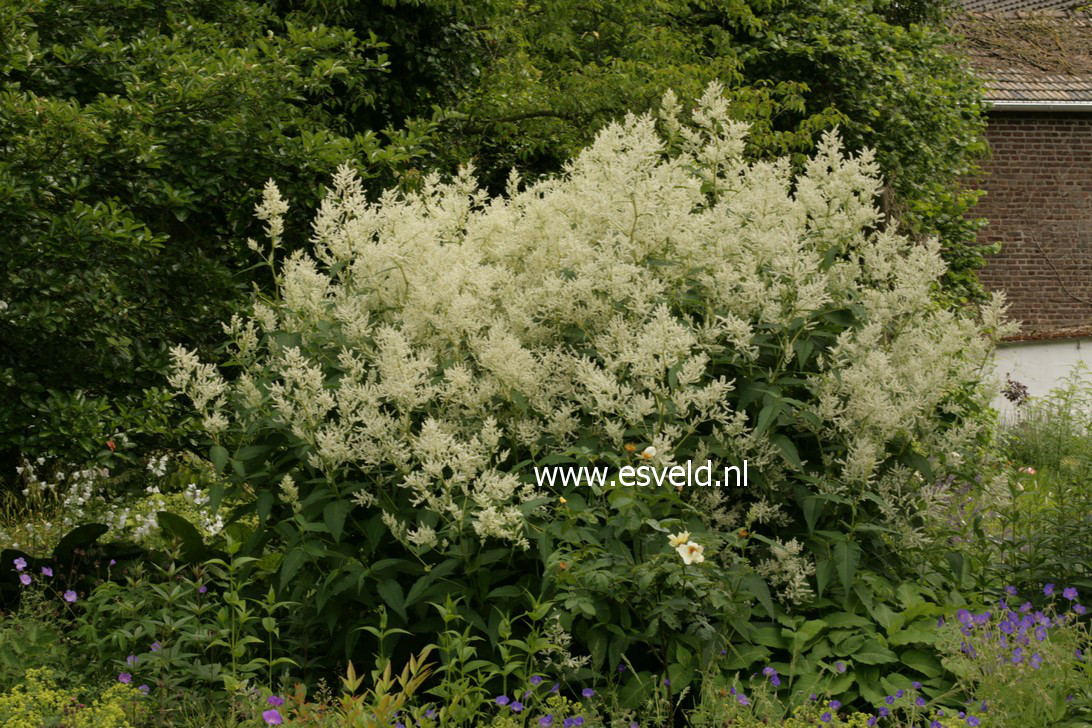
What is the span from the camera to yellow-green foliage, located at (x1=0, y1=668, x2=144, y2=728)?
3.58 m

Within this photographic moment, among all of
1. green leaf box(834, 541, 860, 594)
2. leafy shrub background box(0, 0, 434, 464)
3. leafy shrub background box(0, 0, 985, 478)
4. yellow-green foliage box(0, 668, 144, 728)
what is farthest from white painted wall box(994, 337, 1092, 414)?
yellow-green foliage box(0, 668, 144, 728)

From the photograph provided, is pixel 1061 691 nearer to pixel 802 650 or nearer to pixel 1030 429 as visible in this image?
pixel 802 650

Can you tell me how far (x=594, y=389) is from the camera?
4.07m

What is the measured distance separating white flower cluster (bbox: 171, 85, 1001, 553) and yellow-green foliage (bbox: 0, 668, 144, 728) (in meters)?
1.03

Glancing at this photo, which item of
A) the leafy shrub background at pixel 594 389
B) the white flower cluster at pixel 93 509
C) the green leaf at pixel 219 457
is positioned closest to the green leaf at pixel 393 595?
the leafy shrub background at pixel 594 389

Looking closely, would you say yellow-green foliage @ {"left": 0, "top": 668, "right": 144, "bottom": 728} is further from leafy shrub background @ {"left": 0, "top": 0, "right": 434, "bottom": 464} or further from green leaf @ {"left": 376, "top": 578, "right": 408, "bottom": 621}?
leafy shrub background @ {"left": 0, "top": 0, "right": 434, "bottom": 464}

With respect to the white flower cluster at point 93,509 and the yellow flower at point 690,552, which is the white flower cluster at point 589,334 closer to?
the yellow flower at point 690,552

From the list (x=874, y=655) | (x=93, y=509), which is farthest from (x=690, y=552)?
(x=93, y=509)

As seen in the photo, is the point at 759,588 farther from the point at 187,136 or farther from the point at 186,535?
the point at 187,136

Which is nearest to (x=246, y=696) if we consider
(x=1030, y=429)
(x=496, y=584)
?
(x=496, y=584)

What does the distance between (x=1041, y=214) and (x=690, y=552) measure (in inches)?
710

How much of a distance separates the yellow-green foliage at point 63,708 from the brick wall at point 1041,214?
17914 mm

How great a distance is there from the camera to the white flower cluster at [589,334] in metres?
4.14

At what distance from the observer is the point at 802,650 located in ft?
13.8
